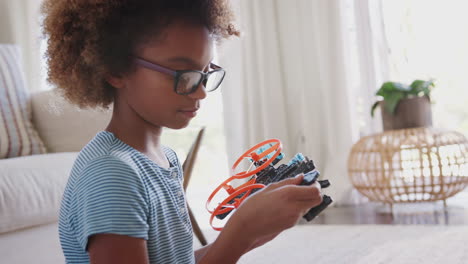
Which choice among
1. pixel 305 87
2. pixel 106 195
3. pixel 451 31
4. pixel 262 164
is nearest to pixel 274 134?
pixel 305 87

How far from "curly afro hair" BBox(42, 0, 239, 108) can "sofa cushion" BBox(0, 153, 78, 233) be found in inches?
25.9

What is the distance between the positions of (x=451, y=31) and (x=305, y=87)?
0.95 meters

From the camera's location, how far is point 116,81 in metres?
0.89

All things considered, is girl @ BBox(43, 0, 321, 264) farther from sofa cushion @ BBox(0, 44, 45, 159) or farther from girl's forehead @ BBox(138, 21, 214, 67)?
sofa cushion @ BBox(0, 44, 45, 159)

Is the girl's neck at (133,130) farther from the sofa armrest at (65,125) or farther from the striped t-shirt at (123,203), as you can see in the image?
the sofa armrest at (65,125)

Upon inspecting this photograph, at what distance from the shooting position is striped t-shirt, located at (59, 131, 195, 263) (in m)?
0.71

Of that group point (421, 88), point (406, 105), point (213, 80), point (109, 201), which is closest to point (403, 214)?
point (406, 105)

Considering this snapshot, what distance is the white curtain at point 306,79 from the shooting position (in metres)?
2.98

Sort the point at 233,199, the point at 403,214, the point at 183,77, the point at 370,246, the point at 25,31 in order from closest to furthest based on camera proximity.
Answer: the point at 183,77 < the point at 233,199 < the point at 370,246 < the point at 403,214 < the point at 25,31

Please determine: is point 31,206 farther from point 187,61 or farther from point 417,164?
point 417,164

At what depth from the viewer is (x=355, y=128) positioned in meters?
3.02

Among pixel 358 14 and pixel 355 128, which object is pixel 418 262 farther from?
pixel 358 14

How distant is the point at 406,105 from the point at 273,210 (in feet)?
6.40

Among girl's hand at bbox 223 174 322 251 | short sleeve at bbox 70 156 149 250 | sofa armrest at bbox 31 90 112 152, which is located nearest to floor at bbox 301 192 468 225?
sofa armrest at bbox 31 90 112 152
